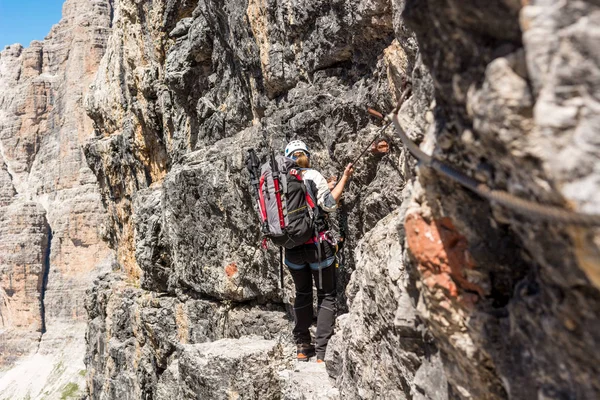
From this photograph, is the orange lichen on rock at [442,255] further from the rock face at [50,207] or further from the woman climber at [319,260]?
the rock face at [50,207]

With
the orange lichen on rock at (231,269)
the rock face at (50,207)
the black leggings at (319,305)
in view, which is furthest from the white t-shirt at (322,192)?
the rock face at (50,207)

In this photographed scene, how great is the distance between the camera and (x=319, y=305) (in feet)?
17.9

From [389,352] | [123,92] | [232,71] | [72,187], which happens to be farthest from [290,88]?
[72,187]

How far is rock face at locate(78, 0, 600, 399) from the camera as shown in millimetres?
1459

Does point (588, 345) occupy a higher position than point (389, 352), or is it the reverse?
point (588, 345)

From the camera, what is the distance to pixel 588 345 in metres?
1.47

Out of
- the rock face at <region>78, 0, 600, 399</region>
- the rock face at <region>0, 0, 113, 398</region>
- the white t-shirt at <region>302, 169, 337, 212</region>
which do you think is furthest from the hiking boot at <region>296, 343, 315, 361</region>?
the rock face at <region>0, 0, 113, 398</region>

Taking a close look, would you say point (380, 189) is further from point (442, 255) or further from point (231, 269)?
point (231, 269)

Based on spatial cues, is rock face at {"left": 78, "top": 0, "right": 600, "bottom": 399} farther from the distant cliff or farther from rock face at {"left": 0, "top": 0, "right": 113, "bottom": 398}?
rock face at {"left": 0, "top": 0, "right": 113, "bottom": 398}

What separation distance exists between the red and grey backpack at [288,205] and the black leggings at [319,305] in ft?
1.86

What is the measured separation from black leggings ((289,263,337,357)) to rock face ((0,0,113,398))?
40.0 m

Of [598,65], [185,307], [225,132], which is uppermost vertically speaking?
[225,132]

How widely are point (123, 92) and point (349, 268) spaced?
1204cm

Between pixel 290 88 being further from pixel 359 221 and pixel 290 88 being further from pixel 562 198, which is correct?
pixel 562 198
